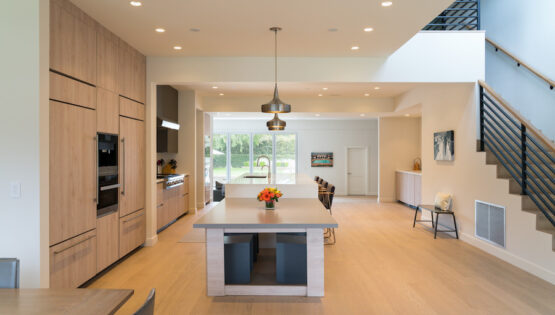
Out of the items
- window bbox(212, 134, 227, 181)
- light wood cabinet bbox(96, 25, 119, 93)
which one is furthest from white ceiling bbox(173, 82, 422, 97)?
window bbox(212, 134, 227, 181)

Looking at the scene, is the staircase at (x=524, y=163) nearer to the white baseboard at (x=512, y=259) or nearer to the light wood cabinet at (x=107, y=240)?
the white baseboard at (x=512, y=259)

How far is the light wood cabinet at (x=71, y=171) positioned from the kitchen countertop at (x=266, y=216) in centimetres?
123

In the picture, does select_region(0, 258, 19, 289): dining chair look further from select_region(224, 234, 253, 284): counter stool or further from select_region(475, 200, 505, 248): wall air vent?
select_region(475, 200, 505, 248): wall air vent

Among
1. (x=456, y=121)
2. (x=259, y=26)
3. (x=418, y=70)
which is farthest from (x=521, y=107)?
(x=259, y=26)

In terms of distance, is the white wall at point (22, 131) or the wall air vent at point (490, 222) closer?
the white wall at point (22, 131)

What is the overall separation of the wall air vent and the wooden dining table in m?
4.71

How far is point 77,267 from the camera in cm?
350

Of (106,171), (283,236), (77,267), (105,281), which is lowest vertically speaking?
(105,281)

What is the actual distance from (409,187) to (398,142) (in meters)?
1.53

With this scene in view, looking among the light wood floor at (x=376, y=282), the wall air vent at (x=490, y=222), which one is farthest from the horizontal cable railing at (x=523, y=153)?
the light wood floor at (x=376, y=282)

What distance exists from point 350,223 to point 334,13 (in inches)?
180

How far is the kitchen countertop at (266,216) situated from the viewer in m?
3.16

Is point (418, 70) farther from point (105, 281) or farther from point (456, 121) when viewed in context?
point (105, 281)

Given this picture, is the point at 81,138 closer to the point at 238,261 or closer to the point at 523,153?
the point at 238,261
